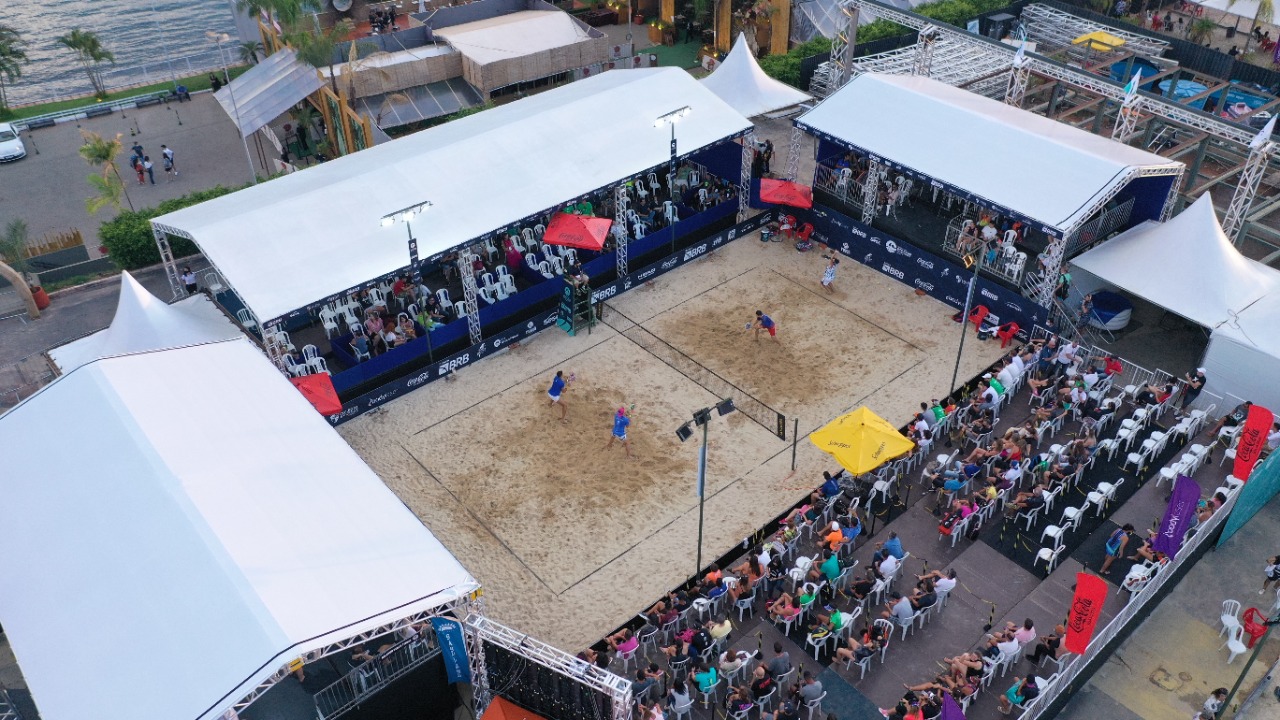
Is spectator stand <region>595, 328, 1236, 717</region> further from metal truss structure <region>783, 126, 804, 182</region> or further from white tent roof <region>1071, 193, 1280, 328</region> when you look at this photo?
metal truss structure <region>783, 126, 804, 182</region>

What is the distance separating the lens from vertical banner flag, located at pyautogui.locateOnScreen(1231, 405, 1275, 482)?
17.4m

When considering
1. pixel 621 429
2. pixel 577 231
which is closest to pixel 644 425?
pixel 621 429

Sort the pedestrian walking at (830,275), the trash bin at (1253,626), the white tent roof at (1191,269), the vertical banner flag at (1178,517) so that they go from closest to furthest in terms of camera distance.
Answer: the vertical banner flag at (1178,517)
the trash bin at (1253,626)
the white tent roof at (1191,269)
the pedestrian walking at (830,275)

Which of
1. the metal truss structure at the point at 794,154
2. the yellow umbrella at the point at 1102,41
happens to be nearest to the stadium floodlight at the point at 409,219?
the metal truss structure at the point at 794,154

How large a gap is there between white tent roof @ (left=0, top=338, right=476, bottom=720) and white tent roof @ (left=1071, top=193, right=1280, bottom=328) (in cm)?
1650

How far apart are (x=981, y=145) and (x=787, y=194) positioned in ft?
16.5

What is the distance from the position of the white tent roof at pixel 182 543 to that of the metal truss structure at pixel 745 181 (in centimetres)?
1449

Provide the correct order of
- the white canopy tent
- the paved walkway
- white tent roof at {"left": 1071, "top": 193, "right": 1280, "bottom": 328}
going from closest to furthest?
the paved walkway, the white canopy tent, white tent roof at {"left": 1071, "top": 193, "right": 1280, "bottom": 328}

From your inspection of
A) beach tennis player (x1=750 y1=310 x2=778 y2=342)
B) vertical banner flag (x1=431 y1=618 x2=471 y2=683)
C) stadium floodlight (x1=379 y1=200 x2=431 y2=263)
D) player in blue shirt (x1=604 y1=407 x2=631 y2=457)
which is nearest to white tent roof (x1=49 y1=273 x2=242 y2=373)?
stadium floodlight (x1=379 y1=200 x2=431 y2=263)

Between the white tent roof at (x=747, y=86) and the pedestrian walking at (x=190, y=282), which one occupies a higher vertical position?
the white tent roof at (x=747, y=86)

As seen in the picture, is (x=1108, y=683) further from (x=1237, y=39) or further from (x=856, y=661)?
(x=1237, y=39)

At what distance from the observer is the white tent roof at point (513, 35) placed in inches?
1391

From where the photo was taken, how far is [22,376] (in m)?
22.6

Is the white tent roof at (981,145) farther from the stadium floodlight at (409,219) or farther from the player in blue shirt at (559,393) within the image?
the stadium floodlight at (409,219)
